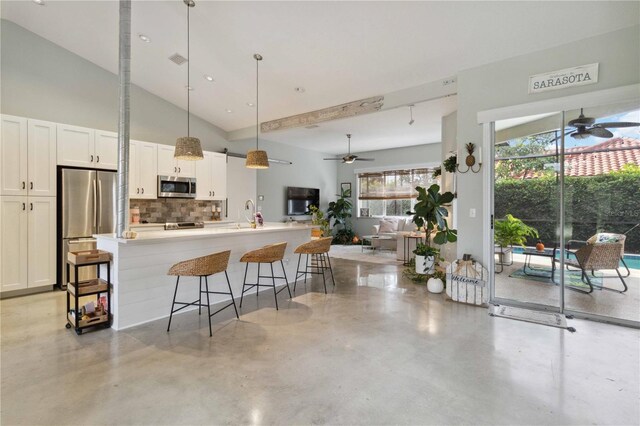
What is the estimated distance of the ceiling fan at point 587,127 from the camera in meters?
3.39

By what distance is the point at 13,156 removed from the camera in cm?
412

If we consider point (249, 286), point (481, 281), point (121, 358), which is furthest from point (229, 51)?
point (481, 281)

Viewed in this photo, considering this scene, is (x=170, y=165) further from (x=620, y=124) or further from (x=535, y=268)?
(x=620, y=124)

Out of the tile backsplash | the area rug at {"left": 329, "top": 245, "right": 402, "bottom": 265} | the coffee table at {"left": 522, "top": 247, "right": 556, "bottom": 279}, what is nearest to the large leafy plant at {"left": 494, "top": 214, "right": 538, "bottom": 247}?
the coffee table at {"left": 522, "top": 247, "right": 556, "bottom": 279}

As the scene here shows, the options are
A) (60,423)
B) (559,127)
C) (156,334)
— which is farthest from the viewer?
(559,127)

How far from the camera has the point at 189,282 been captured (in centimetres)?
363

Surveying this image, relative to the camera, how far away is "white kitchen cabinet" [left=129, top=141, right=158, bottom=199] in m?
5.34

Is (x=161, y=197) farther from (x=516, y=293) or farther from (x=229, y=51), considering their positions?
(x=516, y=293)

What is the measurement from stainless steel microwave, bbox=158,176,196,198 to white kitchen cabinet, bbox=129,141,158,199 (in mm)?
99

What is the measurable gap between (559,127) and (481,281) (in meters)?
2.04

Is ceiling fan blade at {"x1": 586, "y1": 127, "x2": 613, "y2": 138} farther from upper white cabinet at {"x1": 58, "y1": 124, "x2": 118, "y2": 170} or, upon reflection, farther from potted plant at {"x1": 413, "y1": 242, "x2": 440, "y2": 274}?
upper white cabinet at {"x1": 58, "y1": 124, "x2": 118, "y2": 170}

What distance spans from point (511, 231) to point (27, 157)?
6.60 metres

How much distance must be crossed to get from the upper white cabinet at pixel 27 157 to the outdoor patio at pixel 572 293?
21.1 ft

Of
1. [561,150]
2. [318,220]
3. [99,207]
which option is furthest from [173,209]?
[561,150]
